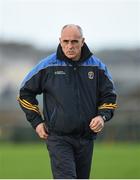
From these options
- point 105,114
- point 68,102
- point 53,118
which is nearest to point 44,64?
point 68,102

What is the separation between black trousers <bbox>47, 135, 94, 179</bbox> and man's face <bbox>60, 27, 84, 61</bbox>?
95 centimetres

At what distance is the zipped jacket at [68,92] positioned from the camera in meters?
9.02

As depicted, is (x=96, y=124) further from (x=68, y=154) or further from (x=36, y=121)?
(x=36, y=121)

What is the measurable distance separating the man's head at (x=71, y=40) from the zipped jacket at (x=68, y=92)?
102mm

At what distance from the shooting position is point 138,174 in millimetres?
18656

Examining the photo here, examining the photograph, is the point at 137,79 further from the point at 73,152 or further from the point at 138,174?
the point at 73,152

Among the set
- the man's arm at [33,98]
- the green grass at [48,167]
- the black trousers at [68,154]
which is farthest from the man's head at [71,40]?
the green grass at [48,167]

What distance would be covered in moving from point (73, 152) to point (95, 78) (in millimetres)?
887

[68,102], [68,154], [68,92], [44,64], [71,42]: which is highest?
[71,42]

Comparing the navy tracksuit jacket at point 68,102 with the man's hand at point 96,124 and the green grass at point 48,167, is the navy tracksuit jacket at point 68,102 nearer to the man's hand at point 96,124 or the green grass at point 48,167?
the man's hand at point 96,124

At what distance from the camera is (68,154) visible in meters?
8.98

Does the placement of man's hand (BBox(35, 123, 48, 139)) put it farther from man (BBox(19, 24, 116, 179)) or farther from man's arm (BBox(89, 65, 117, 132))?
man's arm (BBox(89, 65, 117, 132))

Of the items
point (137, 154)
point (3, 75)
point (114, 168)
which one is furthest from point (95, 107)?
point (3, 75)

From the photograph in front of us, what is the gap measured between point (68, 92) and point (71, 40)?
0.59 meters
